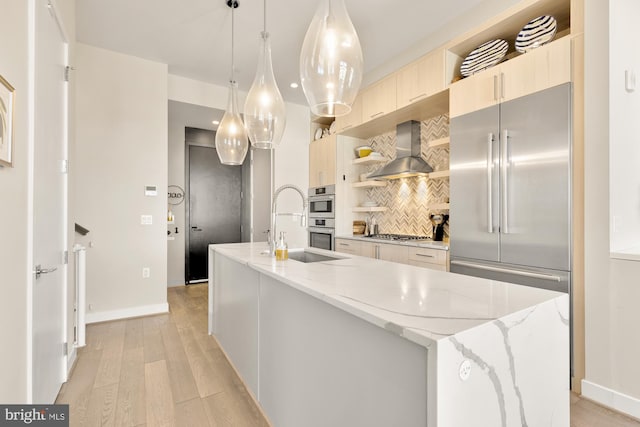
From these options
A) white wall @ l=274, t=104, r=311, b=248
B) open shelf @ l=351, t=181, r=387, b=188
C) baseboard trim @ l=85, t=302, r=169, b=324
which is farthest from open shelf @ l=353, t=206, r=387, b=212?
baseboard trim @ l=85, t=302, r=169, b=324

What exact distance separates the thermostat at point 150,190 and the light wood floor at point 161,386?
1.54 meters

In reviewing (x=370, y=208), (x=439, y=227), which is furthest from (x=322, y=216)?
(x=439, y=227)

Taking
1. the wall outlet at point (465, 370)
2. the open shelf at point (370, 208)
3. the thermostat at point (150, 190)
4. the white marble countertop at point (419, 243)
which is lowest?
the wall outlet at point (465, 370)

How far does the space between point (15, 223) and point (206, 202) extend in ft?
14.2

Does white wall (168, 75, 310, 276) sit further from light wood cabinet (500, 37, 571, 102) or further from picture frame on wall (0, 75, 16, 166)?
picture frame on wall (0, 75, 16, 166)

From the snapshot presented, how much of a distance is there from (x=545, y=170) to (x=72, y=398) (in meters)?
3.53

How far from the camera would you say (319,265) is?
1.75 meters

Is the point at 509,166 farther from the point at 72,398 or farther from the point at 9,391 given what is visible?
the point at 72,398

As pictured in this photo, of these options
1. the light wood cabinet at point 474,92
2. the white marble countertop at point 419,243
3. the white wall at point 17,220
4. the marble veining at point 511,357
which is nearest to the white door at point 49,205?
the white wall at point 17,220

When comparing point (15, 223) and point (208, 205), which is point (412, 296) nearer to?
point (15, 223)

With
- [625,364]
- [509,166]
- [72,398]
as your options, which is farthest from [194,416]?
[509,166]

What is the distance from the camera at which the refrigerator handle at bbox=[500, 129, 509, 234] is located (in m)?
2.42

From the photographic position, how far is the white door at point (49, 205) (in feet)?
5.14

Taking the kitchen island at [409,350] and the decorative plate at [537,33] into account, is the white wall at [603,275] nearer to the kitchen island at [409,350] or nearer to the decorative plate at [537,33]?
the decorative plate at [537,33]
